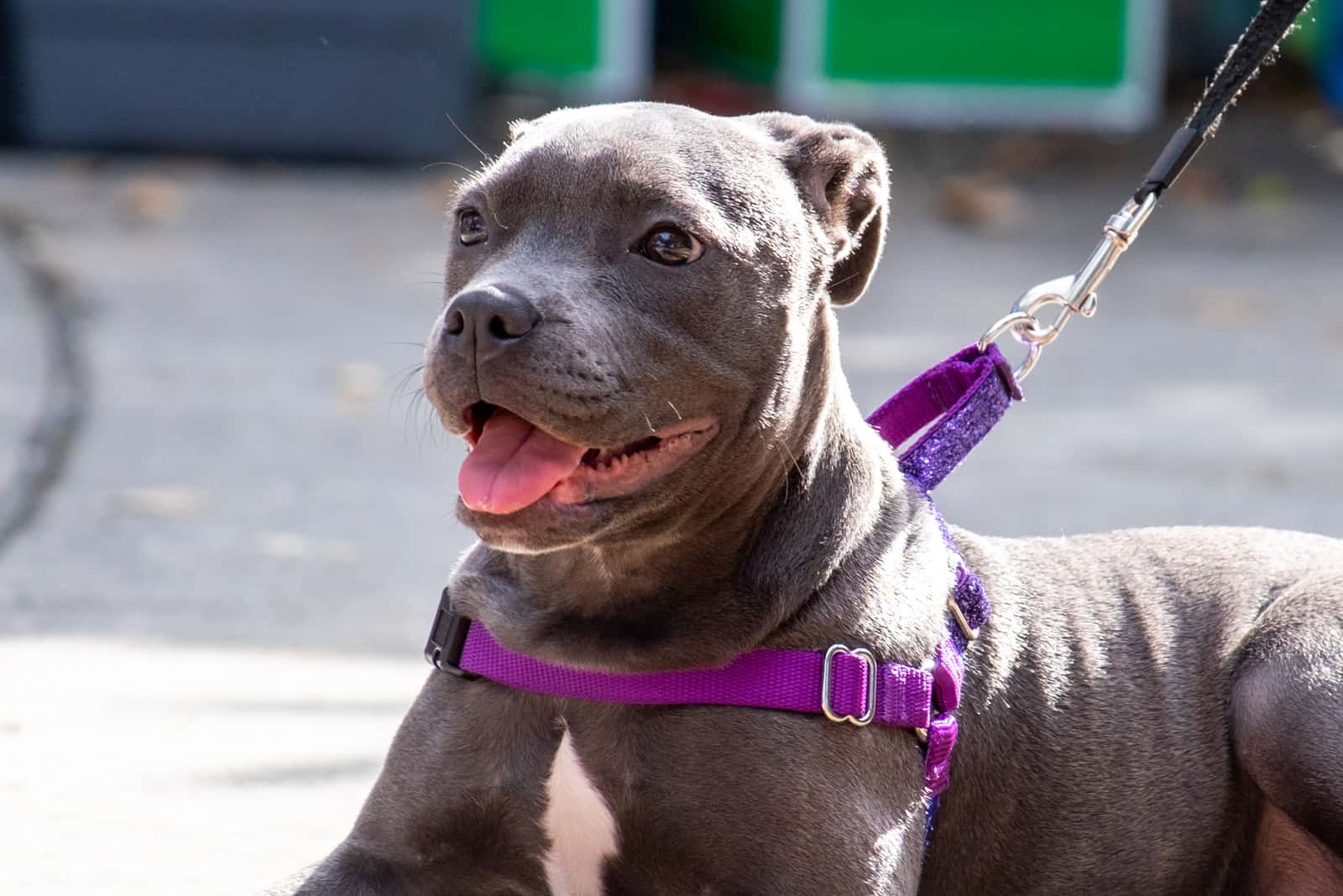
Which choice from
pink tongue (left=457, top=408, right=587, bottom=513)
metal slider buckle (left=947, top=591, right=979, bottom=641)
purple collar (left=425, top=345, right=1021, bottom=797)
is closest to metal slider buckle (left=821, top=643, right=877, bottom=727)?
purple collar (left=425, top=345, right=1021, bottom=797)

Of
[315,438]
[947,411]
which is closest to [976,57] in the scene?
[315,438]

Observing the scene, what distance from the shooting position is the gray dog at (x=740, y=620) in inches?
119

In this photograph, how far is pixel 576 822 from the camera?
10.3 ft

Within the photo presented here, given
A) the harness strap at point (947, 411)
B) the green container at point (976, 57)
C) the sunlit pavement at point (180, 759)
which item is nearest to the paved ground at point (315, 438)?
the sunlit pavement at point (180, 759)

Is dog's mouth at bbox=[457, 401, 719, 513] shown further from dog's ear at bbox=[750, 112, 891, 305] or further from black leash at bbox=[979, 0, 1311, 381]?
black leash at bbox=[979, 0, 1311, 381]

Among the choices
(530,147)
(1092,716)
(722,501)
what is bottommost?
(1092,716)

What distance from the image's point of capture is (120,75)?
10.8 metres

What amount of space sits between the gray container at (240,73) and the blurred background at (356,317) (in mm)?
19

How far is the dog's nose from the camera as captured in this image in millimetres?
2912

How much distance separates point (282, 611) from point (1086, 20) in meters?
8.54

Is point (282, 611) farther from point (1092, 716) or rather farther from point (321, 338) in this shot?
point (321, 338)

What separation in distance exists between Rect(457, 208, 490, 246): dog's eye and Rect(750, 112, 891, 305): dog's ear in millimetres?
516

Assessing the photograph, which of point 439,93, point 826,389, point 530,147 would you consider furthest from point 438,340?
point 439,93

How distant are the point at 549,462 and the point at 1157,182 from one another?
1484 millimetres
